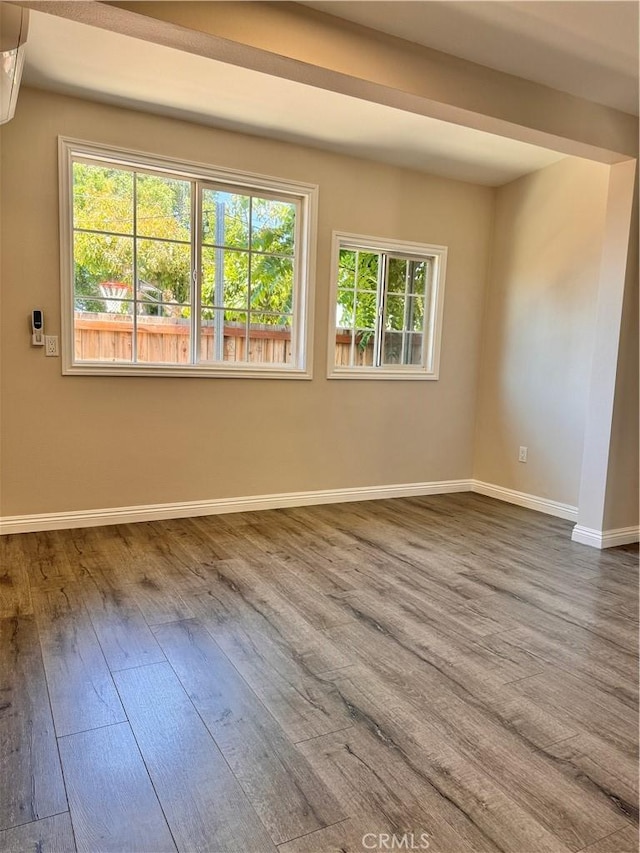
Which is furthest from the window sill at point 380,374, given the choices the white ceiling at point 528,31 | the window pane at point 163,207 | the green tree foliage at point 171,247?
the white ceiling at point 528,31

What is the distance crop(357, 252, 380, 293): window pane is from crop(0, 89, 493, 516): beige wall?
188 mm

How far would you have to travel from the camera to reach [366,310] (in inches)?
170

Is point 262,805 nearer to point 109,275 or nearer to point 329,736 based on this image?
point 329,736

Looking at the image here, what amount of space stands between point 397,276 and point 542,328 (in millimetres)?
1196

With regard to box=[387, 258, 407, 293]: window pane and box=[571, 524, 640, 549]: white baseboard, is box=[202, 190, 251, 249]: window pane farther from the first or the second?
box=[571, 524, 640, 549]: white baseboard

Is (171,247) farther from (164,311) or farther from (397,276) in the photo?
(397,276)

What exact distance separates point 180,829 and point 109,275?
3041 millimetres

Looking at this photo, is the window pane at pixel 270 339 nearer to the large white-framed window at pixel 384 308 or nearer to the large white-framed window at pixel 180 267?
the large white-framed window at pixel 180 267

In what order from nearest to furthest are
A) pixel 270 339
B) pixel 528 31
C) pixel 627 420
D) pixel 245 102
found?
pixel 528 31, pixel 245 102, pixel 627 420, pixel 270 339

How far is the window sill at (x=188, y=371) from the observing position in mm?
3316

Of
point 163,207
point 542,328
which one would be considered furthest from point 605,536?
point 163,207

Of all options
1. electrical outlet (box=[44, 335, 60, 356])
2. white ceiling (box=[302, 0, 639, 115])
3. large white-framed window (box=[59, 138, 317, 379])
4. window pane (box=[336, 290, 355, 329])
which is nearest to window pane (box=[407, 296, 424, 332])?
window pane (box=[336, 290, 355, 329])

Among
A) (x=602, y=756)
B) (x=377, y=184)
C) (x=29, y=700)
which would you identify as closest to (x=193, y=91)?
(x=377, y=184)

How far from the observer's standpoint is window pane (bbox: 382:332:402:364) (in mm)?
4438
